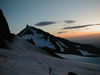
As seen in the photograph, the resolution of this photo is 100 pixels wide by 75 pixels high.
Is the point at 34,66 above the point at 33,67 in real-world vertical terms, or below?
below

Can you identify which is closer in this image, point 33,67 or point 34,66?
point 33,67

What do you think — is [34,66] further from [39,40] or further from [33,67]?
[39,40]

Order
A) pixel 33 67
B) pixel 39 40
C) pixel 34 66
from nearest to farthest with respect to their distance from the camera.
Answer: pixel 33 67, pixel 34 66, pixel 39 40

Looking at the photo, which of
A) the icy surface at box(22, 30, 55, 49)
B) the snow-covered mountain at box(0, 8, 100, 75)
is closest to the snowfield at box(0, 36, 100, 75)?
the snow-covered mountain at box(0, 8, 100, 75)

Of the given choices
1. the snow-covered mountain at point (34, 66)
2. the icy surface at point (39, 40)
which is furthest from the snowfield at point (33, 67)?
the icy surface at point (39, 40)

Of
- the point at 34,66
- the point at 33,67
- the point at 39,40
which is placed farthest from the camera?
the point at 39,40

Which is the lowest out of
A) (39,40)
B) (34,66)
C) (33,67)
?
(39,40)

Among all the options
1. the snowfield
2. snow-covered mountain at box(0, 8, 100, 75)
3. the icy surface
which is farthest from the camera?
the icy surface

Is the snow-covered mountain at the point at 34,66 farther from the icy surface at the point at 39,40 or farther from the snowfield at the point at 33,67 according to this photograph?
the icy surface at the point at 39,40

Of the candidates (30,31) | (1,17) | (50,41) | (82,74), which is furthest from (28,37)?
(82,74)

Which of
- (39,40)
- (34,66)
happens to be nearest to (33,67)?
(34,66)

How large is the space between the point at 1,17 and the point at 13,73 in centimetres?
1953

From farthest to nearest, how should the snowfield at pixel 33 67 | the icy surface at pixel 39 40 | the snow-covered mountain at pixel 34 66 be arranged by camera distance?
the icy surface at pixel 39 40, the snow-covered mountain at pixel 34 66, the snowfield at pixel 33 67

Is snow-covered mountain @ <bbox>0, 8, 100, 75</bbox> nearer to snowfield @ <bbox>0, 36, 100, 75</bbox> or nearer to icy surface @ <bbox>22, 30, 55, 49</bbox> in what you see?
snowfield @ <bbox>0, 36, 100, 75</bbox>
